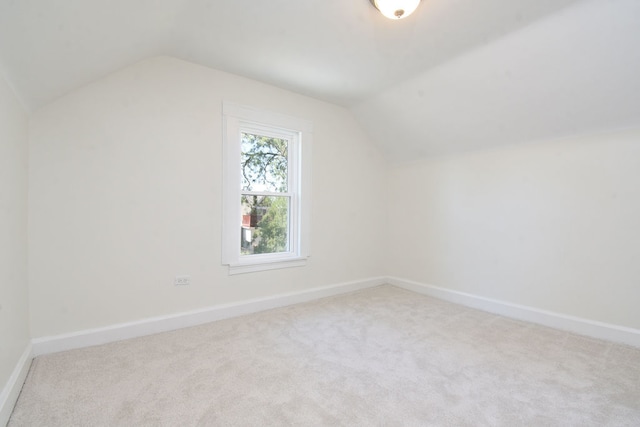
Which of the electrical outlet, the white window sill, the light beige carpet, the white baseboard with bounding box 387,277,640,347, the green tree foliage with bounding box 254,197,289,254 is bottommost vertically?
the light beige carpet

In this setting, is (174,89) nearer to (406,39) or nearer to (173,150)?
(173,150)

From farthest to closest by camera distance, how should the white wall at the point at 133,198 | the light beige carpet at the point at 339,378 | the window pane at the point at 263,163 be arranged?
the window pane at the point at 263,163 < the white wall at the point at 133,198 < the light beige carpet at the point at 339,378

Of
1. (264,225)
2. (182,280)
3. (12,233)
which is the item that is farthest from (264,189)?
(12,233)

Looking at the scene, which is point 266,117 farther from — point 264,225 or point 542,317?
point 542,317

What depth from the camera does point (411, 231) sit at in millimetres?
4316

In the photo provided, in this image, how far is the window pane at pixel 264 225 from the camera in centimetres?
339

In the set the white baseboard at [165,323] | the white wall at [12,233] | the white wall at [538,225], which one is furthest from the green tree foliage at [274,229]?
the white wall at [12,233]

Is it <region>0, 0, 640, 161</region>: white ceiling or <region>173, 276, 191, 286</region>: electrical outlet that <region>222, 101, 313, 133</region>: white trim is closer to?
<region>0, 0, 640, 161</region>: white ceiling

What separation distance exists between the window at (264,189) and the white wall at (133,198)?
12cm

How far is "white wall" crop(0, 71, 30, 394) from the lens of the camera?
1.69 metres

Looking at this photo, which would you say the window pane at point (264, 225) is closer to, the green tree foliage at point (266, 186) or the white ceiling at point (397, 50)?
the green tree foliage at point (266, 186)

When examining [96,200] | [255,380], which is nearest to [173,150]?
[96,200]

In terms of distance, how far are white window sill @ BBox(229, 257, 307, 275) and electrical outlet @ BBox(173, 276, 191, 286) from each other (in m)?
0.41

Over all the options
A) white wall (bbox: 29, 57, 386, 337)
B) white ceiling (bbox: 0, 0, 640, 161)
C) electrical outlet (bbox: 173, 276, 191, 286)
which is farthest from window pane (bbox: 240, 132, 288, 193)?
electrical outlet (bbox: 173, 276, 191, 286)
